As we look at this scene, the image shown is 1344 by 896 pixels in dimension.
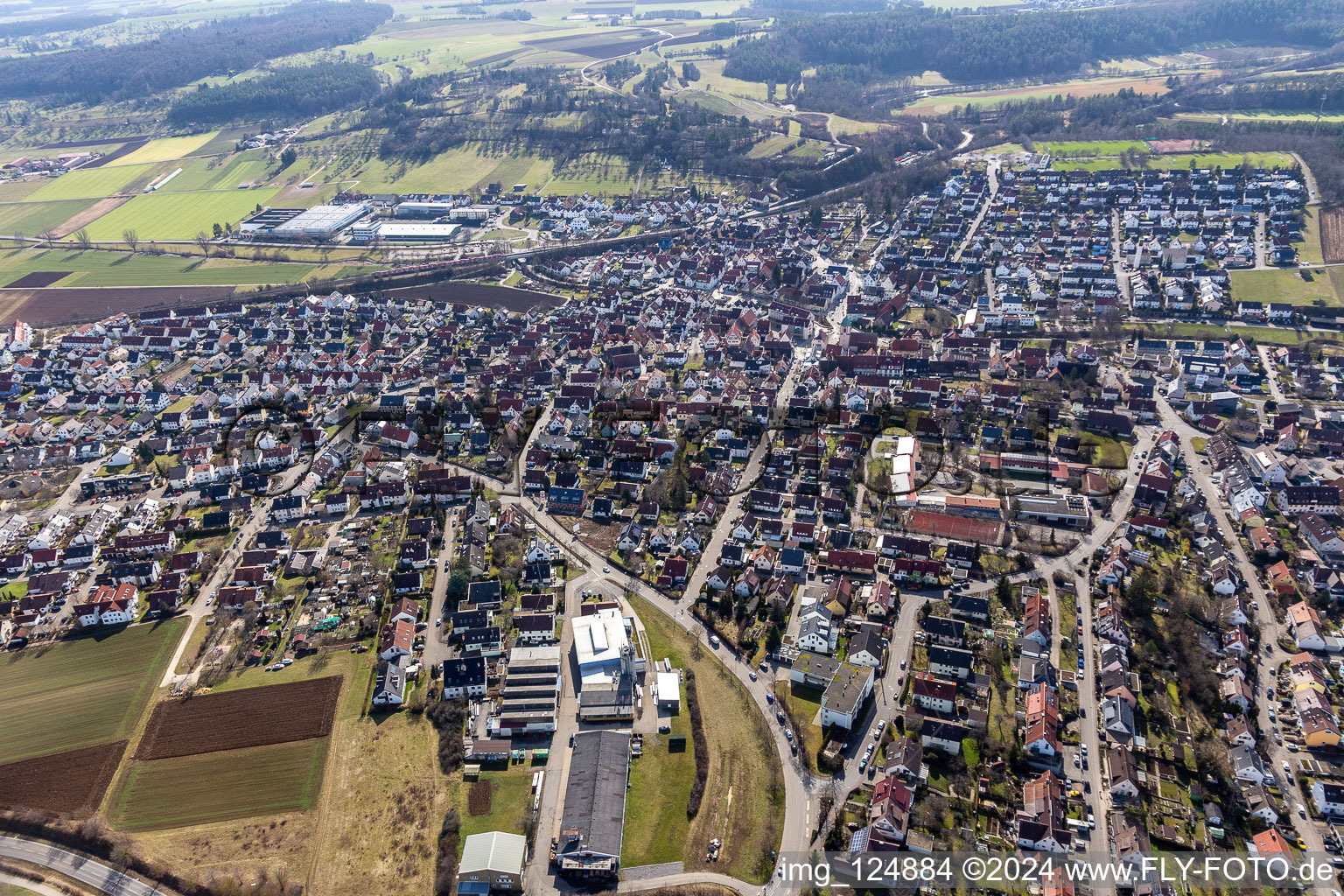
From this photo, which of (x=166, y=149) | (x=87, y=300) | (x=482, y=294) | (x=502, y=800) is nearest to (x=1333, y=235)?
(x=482, y=294)

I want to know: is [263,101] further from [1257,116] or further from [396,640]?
[1257,116]

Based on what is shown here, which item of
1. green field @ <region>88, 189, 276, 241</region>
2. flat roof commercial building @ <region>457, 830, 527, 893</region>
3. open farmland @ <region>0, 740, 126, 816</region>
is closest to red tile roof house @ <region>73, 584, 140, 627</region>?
open farmland @ <region>0, 740, 126, 816</region>

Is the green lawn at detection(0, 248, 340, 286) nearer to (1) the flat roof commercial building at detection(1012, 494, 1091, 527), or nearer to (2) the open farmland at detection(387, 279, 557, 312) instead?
(2) the open farmland at detection(387, 279, 557, 312)

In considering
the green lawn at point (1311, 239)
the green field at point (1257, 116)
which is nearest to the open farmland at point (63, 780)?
the green lawn at point (1311, 239)

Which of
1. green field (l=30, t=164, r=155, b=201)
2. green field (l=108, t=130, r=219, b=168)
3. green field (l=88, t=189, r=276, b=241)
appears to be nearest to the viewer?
green field (l=88, t=189, r=276, b=241)

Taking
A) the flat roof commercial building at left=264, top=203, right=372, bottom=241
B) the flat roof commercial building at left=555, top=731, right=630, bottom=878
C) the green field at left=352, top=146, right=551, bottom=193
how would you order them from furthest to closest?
the green field at left=352, top=146, right=551, bottom=193 < the flat roof commercial building at left=264, top=203, right=372, bottom=241 < the flat roof commercial building at left=555, top=731, right=630, bottom=878

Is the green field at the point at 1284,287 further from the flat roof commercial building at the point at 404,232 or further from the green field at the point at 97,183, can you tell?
the green field at the point at 97,183
